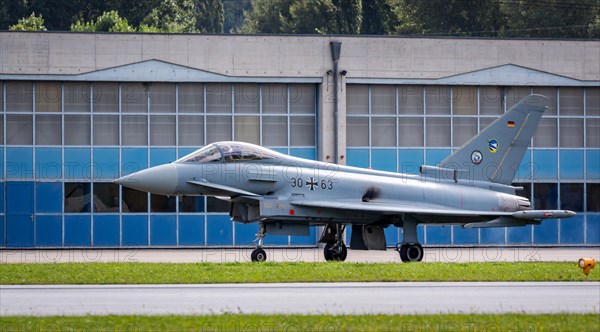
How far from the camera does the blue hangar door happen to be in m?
35.7

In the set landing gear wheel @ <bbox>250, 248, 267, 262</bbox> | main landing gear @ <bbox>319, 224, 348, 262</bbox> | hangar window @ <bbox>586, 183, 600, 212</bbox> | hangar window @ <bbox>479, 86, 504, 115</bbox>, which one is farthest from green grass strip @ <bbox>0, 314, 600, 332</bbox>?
hangar window @ <bbox>586, 183, 600, 212</bbox>

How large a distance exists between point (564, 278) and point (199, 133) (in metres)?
19.0

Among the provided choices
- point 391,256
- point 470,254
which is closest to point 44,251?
point 391,256

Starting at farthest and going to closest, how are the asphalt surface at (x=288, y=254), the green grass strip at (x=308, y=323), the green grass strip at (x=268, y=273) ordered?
the asphalt surface at (x=288, y=254)
the green grass strip at (x=268, y=273)
the green grass strip at (x=308, y=323)

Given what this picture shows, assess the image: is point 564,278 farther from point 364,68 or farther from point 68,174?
point 68,174

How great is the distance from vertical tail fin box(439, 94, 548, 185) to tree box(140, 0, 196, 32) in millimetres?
48035

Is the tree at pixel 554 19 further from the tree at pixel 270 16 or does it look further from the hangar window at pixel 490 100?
the hangar window at pixel 490 100

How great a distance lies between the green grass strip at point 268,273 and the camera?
19.1 metres

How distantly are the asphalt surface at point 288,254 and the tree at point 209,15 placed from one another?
63.1 metres

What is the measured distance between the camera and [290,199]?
25.6 metres

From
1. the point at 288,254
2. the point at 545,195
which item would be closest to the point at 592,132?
the point at 545,195

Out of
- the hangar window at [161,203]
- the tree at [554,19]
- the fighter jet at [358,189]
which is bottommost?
the hangar window at [161,203]

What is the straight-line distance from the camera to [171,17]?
3142 inches

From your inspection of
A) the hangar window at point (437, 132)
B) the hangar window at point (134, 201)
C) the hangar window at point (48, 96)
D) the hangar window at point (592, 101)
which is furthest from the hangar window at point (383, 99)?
the hangar window at point (48, 96)
